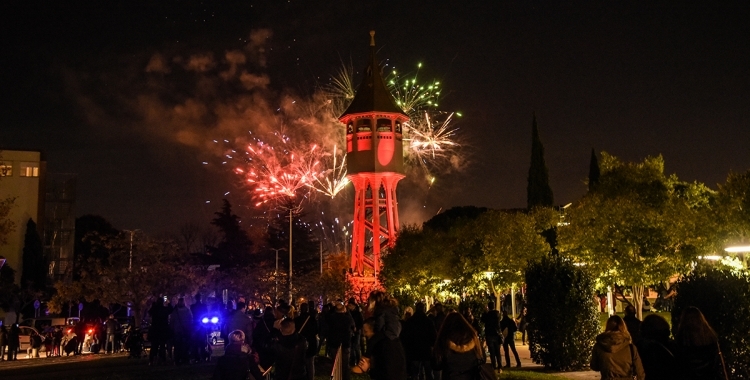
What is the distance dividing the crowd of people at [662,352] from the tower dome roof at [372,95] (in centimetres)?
5883

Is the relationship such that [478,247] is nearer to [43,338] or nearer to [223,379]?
[43,338]

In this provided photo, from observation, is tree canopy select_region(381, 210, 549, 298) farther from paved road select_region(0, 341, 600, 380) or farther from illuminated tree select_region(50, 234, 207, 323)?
illuminated tree select_region(50, 234, 207, 323)

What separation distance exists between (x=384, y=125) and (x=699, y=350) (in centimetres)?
5958

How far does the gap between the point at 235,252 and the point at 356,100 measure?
30095 millimetres

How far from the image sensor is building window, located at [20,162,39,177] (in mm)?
73875

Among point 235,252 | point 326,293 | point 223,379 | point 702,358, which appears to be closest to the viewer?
point 702,358

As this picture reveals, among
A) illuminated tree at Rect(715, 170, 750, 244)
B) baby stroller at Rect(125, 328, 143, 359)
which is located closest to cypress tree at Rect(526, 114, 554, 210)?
illuminated tree at Rect(715, 170, 750, 244)

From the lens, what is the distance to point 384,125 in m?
67.5

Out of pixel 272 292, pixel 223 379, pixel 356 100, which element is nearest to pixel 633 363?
pixel 223 379

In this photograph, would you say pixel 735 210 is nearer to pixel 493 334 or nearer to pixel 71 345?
pixel 493 334

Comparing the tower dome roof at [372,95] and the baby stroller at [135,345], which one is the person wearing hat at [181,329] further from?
the tower dome roof at [372,95]

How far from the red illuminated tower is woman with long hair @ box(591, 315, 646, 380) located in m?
55.5

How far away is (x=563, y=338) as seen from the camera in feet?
66.4

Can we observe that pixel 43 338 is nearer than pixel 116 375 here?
No
